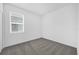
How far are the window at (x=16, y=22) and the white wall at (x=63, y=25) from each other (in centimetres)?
190

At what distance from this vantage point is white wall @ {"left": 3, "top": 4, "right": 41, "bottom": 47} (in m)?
2.65

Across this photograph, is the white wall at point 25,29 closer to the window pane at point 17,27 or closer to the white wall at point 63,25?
the window pane at point 17,27

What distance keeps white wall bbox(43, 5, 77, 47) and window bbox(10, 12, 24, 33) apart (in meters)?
1.90

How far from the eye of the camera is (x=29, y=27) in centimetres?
396

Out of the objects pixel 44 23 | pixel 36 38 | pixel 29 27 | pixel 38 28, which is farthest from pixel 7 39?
pixel 44 23

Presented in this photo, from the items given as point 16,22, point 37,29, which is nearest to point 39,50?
point 16,22

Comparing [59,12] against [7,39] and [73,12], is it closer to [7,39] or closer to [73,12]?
[73,12]

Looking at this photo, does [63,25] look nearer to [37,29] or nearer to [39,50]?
[39,50]

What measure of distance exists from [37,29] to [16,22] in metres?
1.83

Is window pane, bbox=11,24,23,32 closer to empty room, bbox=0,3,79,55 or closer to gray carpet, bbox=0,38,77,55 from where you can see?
empty room, bbox=0,3,79,55

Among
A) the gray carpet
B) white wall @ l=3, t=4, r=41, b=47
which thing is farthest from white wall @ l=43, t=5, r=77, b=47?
white wall @ l=3, t=4, r=41, b=47

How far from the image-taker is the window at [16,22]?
118 inches

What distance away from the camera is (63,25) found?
3.16 m

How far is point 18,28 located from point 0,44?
50.1 inches
